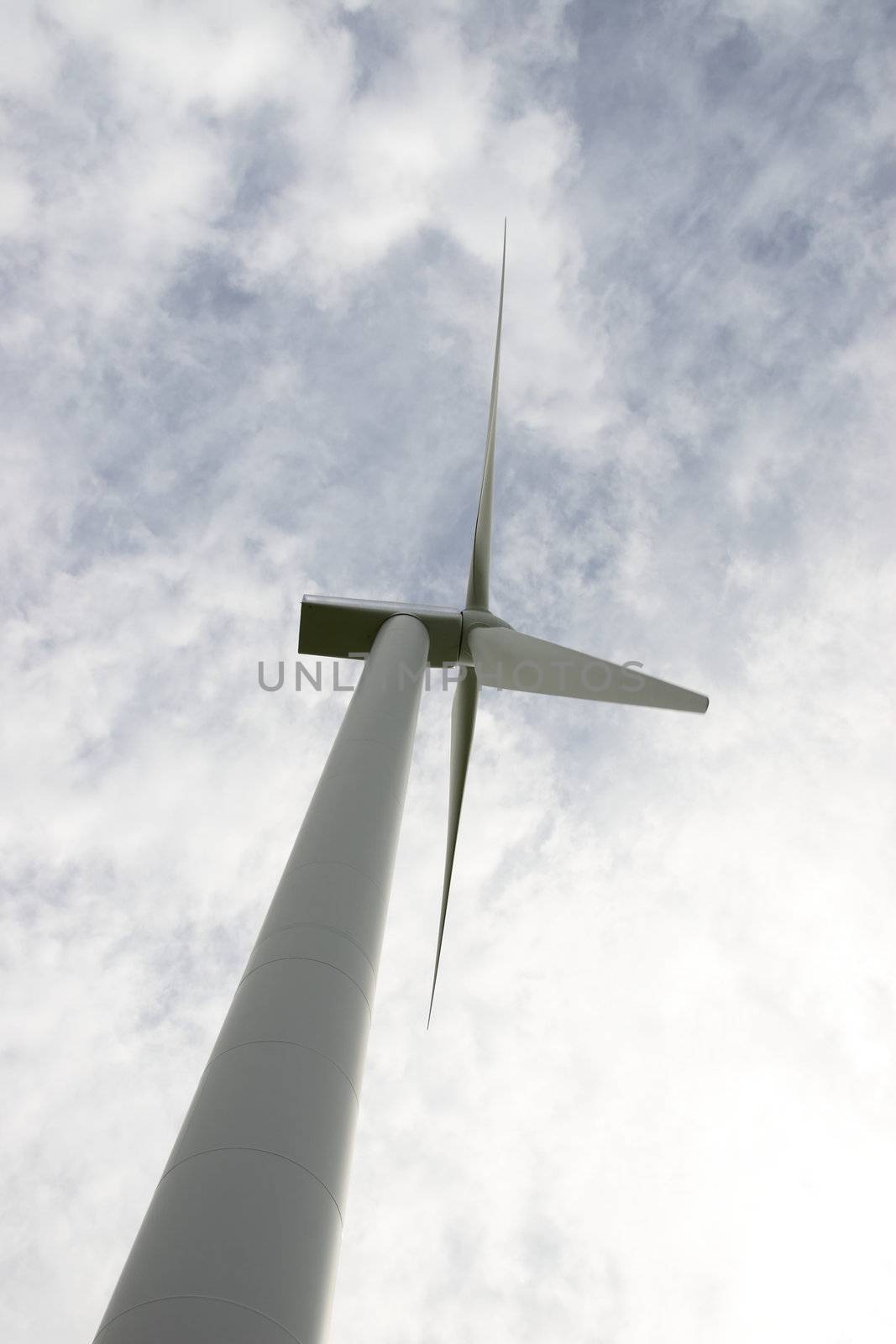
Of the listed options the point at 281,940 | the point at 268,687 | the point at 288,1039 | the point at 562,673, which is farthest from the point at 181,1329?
the point at 268,687

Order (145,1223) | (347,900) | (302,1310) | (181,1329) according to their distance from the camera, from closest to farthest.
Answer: (181,1329) → (302,1310) → (145,1223) → (347,900)

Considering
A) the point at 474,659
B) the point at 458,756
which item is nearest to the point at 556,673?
the point at 474,659

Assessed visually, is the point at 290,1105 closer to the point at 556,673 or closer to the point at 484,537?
the point at 556,673

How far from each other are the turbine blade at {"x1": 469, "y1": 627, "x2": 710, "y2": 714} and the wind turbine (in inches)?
163

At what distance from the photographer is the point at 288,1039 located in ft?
23.7

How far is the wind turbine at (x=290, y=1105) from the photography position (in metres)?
5.30

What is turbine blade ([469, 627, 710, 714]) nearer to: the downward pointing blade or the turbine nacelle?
the turbine nacelle

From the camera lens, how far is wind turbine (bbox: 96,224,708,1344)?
530cm

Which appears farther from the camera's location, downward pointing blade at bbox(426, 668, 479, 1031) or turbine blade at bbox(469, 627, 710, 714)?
downward pointing blade at bbox(426, 668, 479, 1031)

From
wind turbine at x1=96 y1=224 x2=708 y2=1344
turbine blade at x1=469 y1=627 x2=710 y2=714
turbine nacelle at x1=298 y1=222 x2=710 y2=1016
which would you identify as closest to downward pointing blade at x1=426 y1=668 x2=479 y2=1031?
turbine nacelle at x1=298 y1=222 x2=710 y2=1016

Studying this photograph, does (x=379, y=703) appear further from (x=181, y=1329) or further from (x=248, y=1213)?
(x=181, y=1329)

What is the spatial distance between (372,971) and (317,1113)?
210 cm

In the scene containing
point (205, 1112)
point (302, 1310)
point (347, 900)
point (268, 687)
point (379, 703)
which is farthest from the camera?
point (268, 687)

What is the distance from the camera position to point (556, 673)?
56.3 feet
